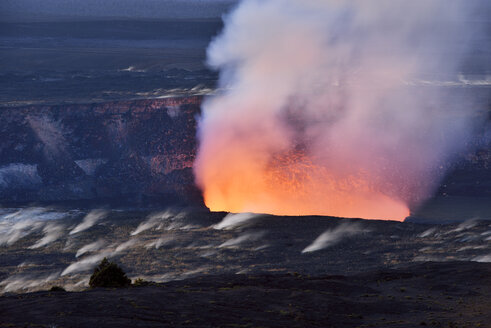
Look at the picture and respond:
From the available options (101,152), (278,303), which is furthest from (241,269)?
(101,152)

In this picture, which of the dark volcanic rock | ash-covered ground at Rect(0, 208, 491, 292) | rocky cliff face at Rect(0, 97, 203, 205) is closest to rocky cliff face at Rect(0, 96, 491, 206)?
rocky cliff face at Rect(0, 97, 203, 205)

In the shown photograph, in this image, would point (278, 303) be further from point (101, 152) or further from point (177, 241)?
point (101, 152)

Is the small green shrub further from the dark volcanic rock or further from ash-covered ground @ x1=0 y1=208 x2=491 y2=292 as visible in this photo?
ash-covered ground @ x1=0 y1=208 x2=491 y2=292

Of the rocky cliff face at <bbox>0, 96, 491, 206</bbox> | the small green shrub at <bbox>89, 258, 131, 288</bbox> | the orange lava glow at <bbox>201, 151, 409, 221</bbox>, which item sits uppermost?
the rocky cliff face at <bbox>0, 96, 491, 206</bbox>

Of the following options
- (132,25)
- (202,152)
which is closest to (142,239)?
(202,152)

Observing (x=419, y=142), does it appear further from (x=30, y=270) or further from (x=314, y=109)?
(x=30, y=270)

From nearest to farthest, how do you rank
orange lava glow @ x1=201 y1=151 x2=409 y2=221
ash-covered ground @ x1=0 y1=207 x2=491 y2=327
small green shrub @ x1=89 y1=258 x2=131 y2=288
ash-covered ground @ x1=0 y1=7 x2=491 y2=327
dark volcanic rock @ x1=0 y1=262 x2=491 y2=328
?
dark volcanic rock @ x1=0 y1=262 x2=491 y2=328 → ash-covered ground @ x1=0 y1=207 x2=491 y2=327 → ash-covered ground @ x1=0 y1=7 x2=491 y2=327 → small green shrub @ x1=89 y1=258 x2=131 y2=288 → orange lava glow @ x1=201 y1=151 x2=409 y2=221

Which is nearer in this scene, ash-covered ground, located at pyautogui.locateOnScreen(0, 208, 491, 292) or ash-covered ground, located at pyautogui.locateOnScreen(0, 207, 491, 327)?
ash-covered ground, located at pyautogui.locateOnScreen(0, 207, 491, 327)

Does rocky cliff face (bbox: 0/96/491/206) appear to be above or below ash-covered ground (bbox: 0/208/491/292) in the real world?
above
